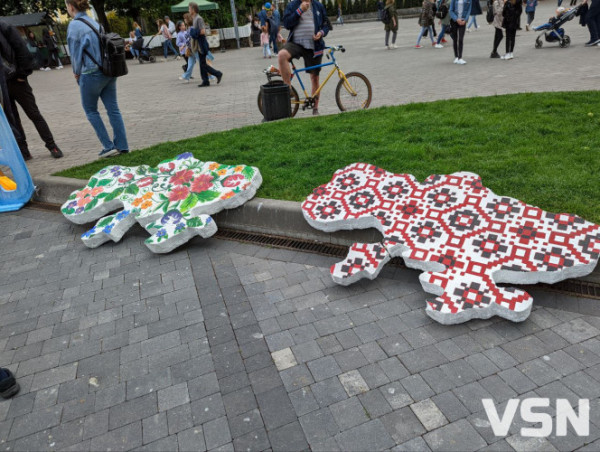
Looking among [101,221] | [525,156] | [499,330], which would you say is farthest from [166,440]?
[525,156]

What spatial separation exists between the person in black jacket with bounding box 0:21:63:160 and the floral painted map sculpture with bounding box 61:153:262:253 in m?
2.74

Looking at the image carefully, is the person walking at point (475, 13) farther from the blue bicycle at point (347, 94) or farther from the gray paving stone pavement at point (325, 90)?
the blue bicycle at point (347, 94)

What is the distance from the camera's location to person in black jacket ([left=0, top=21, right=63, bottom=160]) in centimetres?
699

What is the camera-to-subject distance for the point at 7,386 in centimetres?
299

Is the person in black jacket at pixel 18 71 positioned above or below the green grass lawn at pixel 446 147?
above

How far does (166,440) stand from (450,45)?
58.3 feet

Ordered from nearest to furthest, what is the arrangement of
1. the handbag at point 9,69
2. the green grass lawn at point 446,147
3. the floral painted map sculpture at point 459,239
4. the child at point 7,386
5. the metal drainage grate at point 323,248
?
the child at point 7,386, the floral painted map sculpture at point 459,239, the metal drainage grate at point 323,248, the green grass lawn at point 446,147, the handbag at point 9,69

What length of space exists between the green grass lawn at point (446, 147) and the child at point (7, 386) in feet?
9.51

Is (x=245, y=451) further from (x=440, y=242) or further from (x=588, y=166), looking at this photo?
(x=588, y=166)

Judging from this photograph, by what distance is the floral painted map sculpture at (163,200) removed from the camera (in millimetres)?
4645

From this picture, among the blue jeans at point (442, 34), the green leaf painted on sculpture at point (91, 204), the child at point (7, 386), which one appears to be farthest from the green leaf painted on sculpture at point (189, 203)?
the blue jeans at point (442, 34)

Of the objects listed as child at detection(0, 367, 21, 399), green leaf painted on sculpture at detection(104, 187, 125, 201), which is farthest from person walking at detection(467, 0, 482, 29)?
child at detection(0, 367, 21, 399)

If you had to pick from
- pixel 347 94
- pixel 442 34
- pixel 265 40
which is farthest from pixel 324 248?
pixel 265 40

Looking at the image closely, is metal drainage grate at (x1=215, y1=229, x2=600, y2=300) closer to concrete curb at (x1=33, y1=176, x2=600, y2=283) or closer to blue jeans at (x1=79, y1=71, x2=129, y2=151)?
concrete curb at (x1=33, y1=176, x2=600, y2=283)
